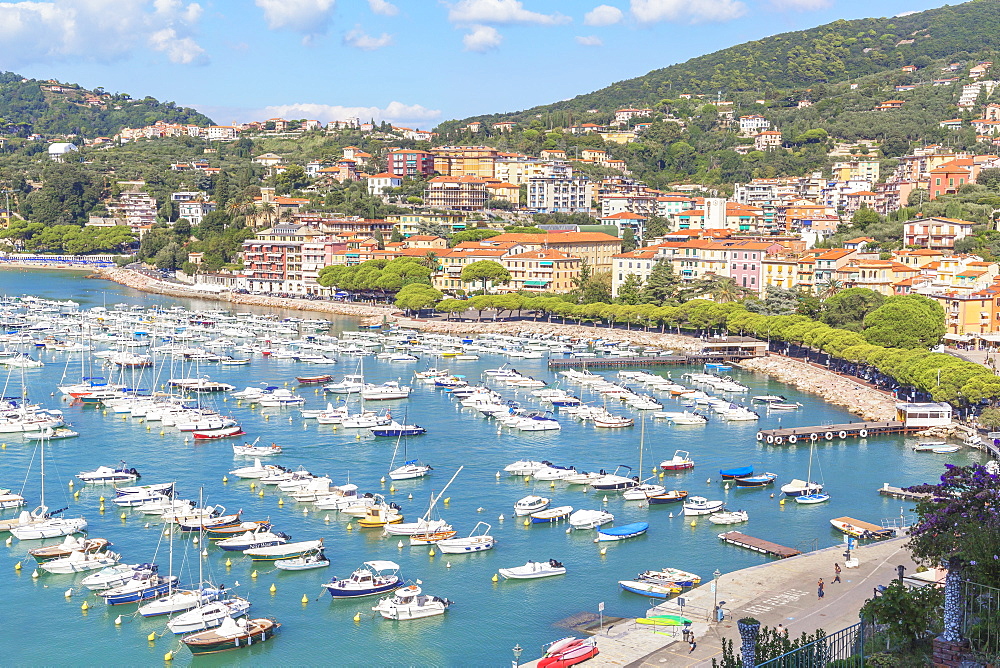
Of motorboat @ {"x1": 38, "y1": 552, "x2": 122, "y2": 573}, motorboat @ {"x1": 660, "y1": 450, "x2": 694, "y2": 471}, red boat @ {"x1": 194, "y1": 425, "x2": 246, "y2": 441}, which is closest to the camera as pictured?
motorboat @ {"x1": 38, "y1": 552, "x2": 122, "y2": 573}

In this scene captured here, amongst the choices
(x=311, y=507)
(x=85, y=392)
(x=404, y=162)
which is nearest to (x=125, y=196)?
(x=404, y=162)

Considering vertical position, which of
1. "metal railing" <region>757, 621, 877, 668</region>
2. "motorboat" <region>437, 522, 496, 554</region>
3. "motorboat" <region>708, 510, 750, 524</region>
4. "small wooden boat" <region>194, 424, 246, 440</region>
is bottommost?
"motorboat" <region>437, 522, 496, 554</region>

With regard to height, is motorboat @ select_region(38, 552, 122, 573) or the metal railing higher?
the metal railing

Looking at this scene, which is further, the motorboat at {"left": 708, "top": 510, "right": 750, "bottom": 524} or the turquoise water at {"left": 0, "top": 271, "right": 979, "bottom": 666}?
the motorboat at {"left": 708, "top": 510, "right": 750, "bottom": 524}

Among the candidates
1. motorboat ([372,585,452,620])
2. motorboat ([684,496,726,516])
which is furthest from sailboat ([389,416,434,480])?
motorboat ([372,585,452,620])

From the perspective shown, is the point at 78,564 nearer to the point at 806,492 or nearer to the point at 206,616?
the point at 206,616

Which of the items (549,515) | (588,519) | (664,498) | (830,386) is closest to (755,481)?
(664,498)

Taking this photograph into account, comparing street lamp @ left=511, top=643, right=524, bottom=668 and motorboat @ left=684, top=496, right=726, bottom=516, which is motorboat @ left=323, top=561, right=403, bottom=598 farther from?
motorboat @ left=684, top=496, right=726, bottom=516

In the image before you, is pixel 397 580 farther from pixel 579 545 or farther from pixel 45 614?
pixel 45 614
